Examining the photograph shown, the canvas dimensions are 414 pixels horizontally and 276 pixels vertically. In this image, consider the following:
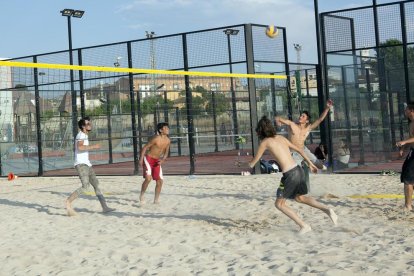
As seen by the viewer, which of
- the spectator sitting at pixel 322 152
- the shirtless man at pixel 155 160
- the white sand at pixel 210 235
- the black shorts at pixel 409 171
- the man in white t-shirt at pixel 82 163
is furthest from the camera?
the spectator sitting at pixel 322 152

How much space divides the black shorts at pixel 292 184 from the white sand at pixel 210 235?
17.8 inches

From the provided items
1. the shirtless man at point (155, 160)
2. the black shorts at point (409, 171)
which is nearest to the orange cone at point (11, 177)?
the shirtless man at point (155, 160)

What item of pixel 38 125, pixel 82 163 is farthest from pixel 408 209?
pixel 38 125

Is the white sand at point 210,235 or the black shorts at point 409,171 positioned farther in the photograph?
the black shorts at point 409,171

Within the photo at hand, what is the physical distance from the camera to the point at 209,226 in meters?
7.05

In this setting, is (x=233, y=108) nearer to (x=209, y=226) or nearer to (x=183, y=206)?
(x=183, y=206)

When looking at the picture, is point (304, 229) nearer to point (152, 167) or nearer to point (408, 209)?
point (408, 209)

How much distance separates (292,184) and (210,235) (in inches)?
44.2

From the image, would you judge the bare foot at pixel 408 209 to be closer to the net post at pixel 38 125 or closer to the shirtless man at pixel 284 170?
the shirtless man at pixel 284 170

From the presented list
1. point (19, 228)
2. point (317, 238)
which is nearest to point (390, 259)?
point (317, 238)

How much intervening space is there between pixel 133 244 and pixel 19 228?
2301 millimetres

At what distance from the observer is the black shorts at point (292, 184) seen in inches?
242

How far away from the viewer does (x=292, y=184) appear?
6.15 m

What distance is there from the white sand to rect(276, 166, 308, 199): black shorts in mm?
453
